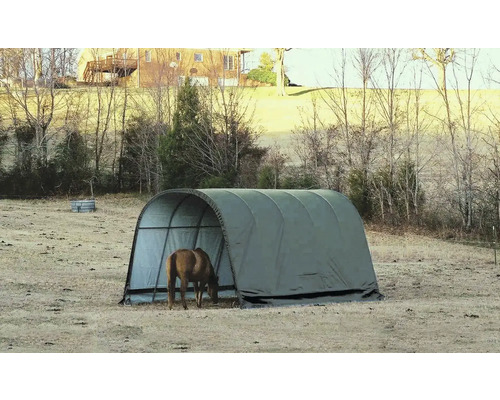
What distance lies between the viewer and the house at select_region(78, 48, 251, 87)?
17.7 meters

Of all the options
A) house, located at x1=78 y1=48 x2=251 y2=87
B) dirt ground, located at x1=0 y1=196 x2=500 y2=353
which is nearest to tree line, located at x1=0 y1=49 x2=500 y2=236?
house, located at x1=78 y1=48 x2=251 y2=87

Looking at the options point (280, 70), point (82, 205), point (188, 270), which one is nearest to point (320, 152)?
point (280, 70)

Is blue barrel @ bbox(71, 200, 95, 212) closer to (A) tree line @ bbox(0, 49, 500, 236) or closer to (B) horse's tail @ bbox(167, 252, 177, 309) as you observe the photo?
(A) tree line @ bbox(0, 49, 500, 236)

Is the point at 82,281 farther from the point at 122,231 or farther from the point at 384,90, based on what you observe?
the point at 384,90

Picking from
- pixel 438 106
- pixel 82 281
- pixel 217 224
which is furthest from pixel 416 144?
pixel 82 281

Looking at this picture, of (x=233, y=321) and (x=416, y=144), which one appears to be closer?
(x=233, y=321)

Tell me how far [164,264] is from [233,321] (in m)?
2.94

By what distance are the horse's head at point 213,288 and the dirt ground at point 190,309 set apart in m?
0.17

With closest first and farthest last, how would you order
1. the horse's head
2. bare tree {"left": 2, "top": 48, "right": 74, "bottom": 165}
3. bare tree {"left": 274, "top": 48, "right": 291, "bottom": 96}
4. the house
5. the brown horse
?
the brown horse, the horse's head, bare tree {"left": 2, "top": 48, "right": 74, "bottom": 165}, the house, bare tree {"left": 274, "top": 48, "right": 291, "bottom": 96}

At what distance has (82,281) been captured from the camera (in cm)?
1816

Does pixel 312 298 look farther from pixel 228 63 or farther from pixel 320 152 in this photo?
pixel 228 63

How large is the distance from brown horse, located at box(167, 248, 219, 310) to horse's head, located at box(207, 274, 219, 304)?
78 millimetres

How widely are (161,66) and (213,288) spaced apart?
3.92 meters

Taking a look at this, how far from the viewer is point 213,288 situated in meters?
17.1
